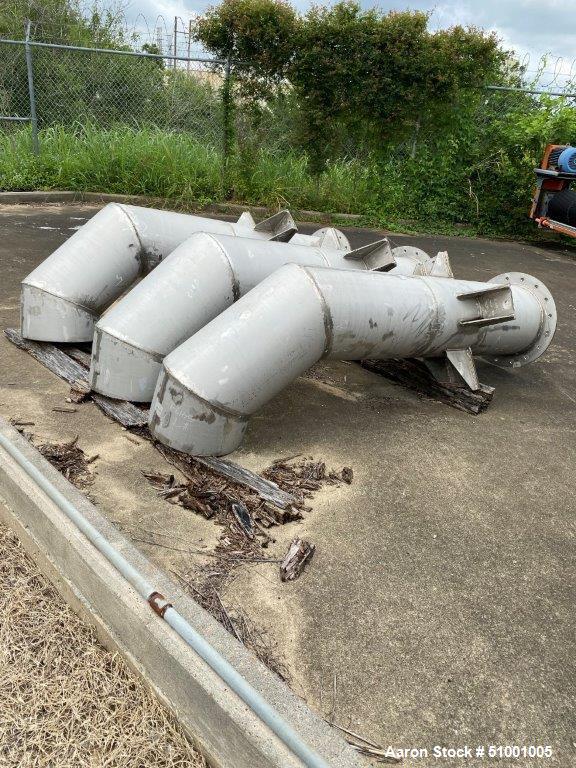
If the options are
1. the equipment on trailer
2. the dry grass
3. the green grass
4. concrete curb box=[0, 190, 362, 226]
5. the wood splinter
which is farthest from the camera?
the green grass

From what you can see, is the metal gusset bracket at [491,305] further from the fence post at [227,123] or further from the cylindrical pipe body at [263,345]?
the fence post at [227,123]

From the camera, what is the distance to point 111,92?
419 inches

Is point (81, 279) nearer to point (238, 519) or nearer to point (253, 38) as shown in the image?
point (238, 519)

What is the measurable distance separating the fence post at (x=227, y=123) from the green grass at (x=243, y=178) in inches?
2.7

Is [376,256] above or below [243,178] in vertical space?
above

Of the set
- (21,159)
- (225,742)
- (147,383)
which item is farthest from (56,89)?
(225,742)

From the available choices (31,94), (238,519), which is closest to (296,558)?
(238,519)

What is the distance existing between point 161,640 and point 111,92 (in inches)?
432

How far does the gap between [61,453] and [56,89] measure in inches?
386

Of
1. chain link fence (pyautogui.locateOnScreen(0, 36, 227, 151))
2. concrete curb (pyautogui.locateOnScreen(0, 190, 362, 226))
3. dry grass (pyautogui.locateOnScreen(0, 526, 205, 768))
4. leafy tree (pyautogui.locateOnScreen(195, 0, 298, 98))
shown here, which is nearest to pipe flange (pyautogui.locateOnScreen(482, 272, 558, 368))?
dry grass (pyautogui.locateOnScreen(0, 526, 205, 768))

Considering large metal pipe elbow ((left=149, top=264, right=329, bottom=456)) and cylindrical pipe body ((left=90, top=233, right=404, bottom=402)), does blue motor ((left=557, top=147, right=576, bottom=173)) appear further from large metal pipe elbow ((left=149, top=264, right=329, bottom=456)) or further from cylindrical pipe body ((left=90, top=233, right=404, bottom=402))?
large metal pipe elbow ((left=149, top=264, right=329, bottom=456))

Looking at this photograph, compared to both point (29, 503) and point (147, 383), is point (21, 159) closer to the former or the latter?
point (147, 383)

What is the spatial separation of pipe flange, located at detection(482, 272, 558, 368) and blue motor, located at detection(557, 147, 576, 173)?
17.5ft

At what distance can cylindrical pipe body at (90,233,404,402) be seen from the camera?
3.32 m
